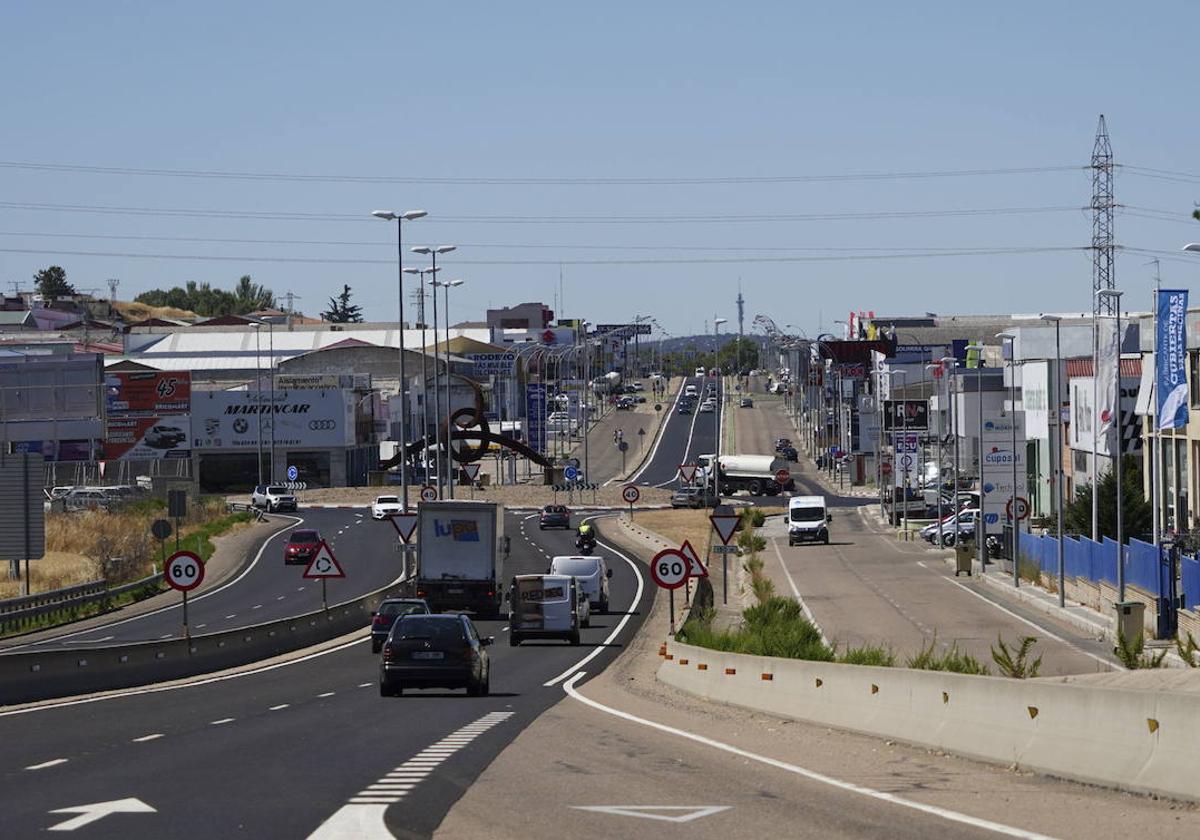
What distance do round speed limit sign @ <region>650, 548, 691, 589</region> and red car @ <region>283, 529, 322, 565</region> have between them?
37400 mm

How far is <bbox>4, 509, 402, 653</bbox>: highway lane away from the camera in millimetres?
46219

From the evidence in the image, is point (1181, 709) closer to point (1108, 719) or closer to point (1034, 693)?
point (1108, 719)

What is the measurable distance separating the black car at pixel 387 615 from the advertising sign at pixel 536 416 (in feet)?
275

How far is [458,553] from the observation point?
4800 centimetres

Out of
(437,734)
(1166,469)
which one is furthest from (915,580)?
(437,734)

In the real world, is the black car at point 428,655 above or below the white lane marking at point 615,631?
above

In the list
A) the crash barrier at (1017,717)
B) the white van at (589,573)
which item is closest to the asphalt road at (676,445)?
the white van at (589,573)

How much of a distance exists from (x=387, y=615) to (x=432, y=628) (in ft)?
41.4

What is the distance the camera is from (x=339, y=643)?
42.6 meters

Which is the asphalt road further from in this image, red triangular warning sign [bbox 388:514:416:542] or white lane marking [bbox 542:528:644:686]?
red triangular warning sign [bbox 388:514:416:542]

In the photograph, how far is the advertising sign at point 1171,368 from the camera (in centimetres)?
4450

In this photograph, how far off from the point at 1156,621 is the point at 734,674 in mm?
Answer: 21238

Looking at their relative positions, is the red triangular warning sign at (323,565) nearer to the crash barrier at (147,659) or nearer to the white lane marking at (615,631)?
the crash barrier at (147,659)

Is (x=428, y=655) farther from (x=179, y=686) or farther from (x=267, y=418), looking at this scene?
(x=267, y=418)
